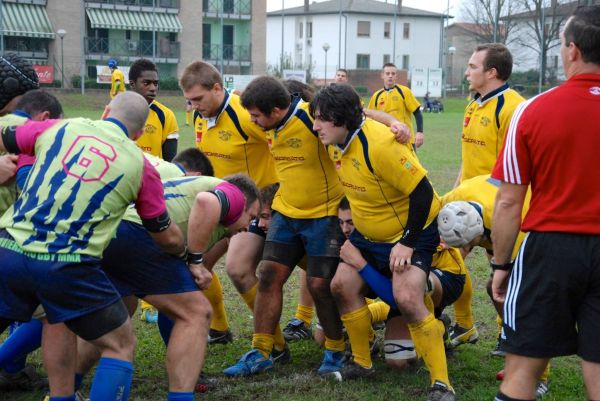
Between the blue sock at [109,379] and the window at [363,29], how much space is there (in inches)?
3072

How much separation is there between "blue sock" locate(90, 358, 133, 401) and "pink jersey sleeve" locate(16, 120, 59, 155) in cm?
118

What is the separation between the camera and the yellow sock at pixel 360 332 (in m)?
5.48

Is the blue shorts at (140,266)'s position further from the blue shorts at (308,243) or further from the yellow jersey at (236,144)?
the yellow jersey at (236,144)

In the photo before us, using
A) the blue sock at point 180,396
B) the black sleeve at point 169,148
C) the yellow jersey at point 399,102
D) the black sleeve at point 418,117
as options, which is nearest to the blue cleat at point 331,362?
the blue sock at point 180,396

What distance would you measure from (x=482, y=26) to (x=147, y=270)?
3074 inches

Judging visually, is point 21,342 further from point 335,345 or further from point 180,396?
point 335,345

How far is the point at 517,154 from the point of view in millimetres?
3645

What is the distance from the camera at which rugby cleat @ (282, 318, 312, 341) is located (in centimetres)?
654

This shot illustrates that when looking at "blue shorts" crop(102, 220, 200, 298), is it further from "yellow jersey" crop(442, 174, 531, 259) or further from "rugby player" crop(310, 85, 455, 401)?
"yellow jersey" crop(442, 174, 531, 259)

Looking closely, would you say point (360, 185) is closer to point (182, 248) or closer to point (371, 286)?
point (371, 286)

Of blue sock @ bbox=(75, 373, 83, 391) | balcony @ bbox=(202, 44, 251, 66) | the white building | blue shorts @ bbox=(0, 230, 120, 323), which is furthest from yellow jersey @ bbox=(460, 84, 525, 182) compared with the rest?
the white building

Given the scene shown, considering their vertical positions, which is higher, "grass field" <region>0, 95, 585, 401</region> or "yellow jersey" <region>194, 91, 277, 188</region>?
"yellow jersey" <region>194, 91, 277, 188</region>

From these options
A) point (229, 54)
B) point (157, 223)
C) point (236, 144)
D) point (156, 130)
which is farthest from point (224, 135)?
point (229, 54)

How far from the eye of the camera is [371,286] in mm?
5488
